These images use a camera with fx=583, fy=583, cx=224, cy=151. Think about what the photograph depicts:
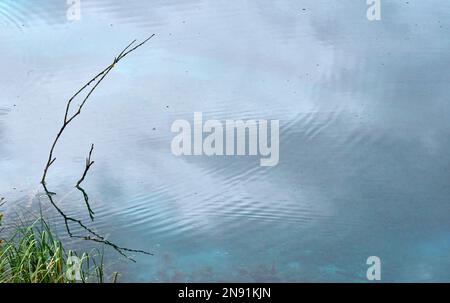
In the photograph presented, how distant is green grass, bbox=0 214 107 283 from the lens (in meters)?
2.16

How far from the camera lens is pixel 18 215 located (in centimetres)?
243

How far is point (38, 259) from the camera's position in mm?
2271

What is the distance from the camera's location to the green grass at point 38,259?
216cm

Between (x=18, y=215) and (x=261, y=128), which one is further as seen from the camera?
(x=261, y=128)
